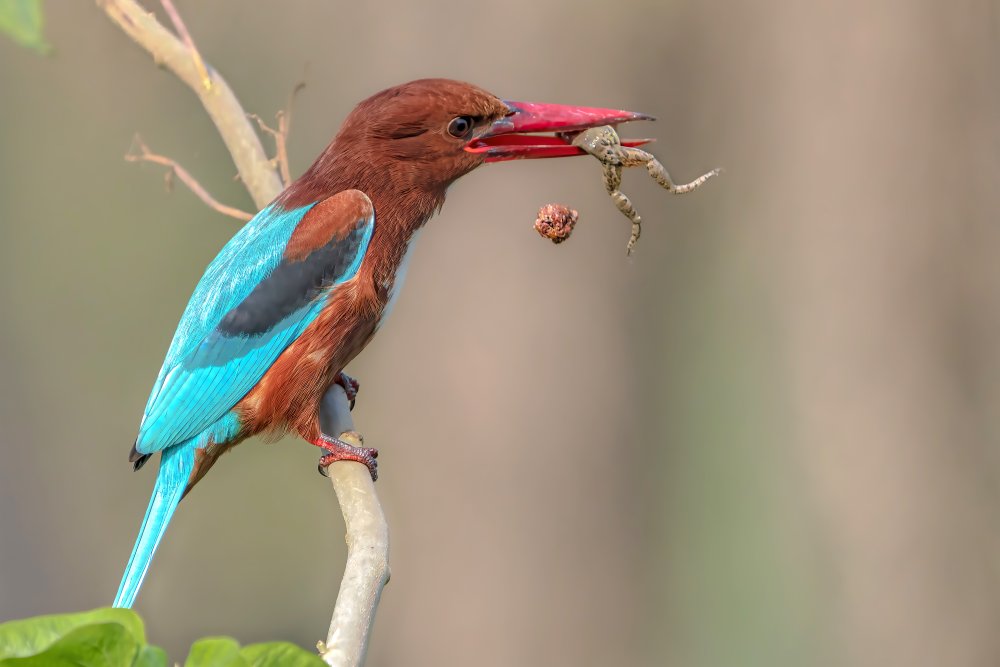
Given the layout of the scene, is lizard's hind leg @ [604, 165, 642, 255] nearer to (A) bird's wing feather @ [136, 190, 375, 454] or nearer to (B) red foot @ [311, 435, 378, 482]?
(A) bird's wing feather @ [136, 190, 375, 454]

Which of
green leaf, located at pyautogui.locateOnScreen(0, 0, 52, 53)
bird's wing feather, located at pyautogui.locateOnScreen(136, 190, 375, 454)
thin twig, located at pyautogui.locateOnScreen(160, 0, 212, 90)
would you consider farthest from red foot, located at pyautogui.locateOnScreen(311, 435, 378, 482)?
green leaf, located at pyautogui.locateOnScreen(0, 0, 52, 53)

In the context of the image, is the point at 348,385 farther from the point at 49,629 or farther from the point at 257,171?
the point at 49,629

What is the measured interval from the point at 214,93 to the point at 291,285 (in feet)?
1.40

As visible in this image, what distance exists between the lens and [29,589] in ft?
18.7

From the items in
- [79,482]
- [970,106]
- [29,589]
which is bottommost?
[29,589]

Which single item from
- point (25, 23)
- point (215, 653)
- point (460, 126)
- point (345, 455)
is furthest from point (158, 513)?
point (25, 23)

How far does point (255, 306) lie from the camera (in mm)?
2295

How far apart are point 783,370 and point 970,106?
1.28m

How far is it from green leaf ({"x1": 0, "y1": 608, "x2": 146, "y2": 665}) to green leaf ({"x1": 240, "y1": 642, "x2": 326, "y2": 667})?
7cm

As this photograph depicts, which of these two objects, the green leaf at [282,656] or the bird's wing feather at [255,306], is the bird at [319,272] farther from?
the green leaf at [282,656]

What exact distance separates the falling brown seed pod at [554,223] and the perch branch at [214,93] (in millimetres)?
608

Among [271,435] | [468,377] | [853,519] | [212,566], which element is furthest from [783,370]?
[212,566]

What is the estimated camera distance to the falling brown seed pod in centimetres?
222

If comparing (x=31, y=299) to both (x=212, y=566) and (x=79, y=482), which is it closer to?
(x=79, y=482)
